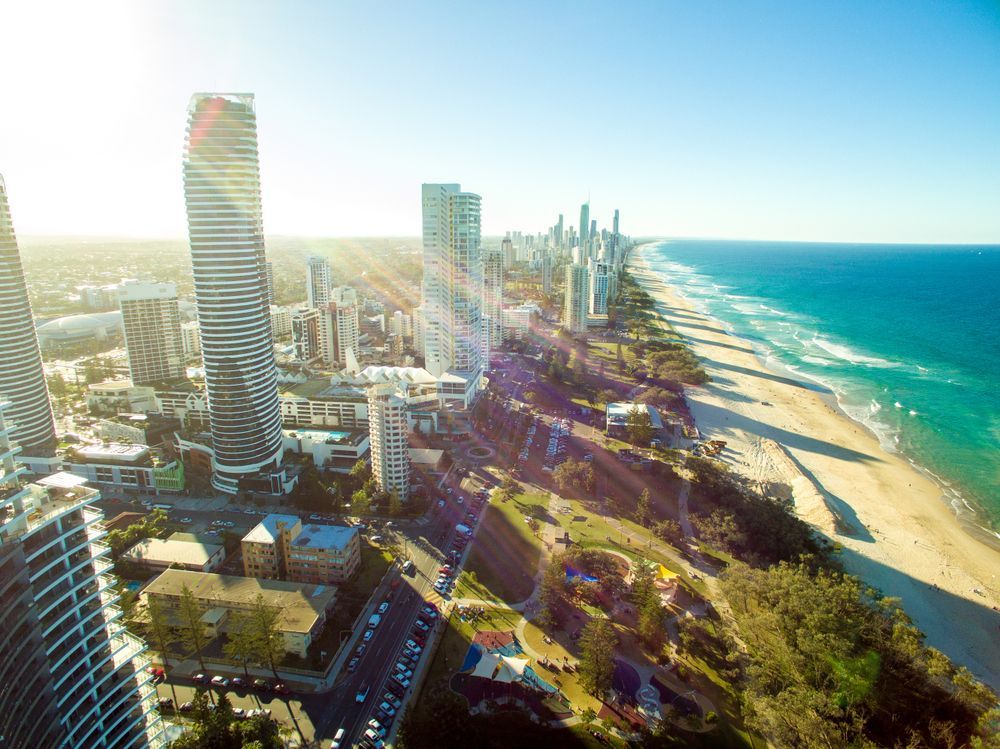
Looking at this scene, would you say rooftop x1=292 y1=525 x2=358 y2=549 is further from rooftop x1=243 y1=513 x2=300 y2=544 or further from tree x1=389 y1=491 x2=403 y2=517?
tree x1=389 y1=491 x2=403 y2=517

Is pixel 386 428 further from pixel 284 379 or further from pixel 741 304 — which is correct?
pixel 741 304

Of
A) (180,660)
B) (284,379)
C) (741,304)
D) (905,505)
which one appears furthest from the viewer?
(741,304)

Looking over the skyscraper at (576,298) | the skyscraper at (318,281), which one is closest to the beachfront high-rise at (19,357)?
the skyscraper at (318,281)

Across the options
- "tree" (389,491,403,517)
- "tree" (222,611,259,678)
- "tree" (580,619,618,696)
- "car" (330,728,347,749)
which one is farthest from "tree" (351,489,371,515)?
"tree" (580,619,618,696)

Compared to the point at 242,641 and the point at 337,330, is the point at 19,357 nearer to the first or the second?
the point at 242,641

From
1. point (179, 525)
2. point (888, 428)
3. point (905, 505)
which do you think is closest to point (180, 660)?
point (179, 525)

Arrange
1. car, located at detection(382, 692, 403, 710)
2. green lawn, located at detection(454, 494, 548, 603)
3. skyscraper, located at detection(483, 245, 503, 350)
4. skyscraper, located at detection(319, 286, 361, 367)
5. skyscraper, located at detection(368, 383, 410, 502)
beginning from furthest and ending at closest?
1. skyscraper, located at detection(483, 245, 503, 350)
2. skyscraper, located at detection(319, 286, 361, 367)
3. skyscraper, located at detection(368, 383, 410, 502)
4. green lawn, located at detection(454, 494, 548, 603)
5. car, located at detection(382, 692, 403, 710)
